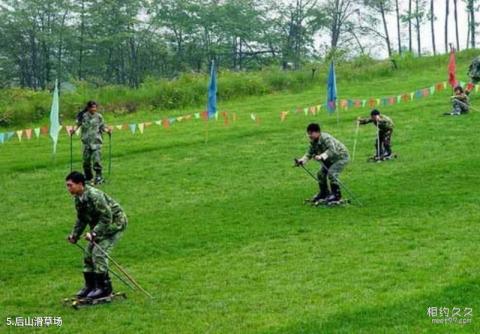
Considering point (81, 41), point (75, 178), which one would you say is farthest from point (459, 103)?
point (81, 41)

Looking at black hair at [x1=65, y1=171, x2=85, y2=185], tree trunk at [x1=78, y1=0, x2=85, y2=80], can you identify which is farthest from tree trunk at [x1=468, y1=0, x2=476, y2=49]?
black hair at [x1=65, y1=171, x2=85, y2=185]

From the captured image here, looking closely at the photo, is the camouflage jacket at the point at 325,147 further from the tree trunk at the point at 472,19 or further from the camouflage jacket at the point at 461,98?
the tree trunk at the point at 472,19

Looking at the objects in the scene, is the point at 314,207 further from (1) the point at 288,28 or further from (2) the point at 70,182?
(1) the point at 288,28

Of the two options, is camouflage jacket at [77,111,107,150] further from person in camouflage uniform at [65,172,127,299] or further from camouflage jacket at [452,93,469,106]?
camouflage jacket at [452,93,469,106]

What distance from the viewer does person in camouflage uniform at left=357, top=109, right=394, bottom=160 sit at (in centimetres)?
2514

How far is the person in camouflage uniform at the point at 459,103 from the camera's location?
3269 cm

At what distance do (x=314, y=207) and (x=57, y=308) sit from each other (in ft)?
28.3

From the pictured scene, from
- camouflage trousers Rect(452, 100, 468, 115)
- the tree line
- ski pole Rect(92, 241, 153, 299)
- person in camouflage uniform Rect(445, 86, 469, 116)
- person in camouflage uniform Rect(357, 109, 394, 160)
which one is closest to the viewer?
ski pole Rect(92, 241, 153, 299)

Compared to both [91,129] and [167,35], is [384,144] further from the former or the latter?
[167,35]

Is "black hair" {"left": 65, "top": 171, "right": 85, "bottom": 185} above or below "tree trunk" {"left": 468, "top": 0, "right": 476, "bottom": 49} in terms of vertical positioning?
below

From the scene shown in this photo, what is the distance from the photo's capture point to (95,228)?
41.1 feet

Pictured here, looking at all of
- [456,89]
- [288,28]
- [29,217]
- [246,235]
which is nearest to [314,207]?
[246,235]

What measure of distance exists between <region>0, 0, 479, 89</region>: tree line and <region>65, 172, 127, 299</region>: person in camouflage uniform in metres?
53.7

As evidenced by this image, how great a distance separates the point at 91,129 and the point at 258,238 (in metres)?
8.78
